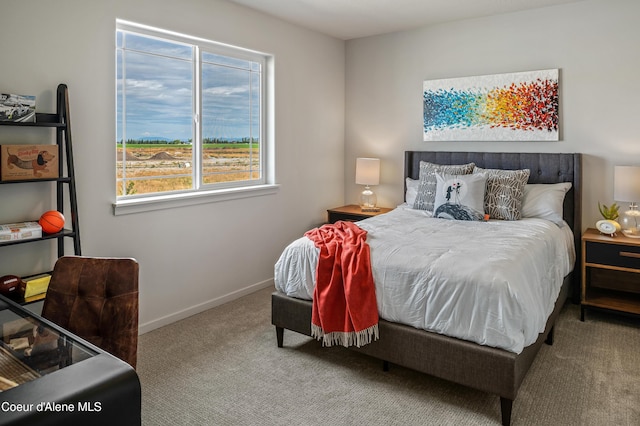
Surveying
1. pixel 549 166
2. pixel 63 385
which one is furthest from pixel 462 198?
pixel 63 385

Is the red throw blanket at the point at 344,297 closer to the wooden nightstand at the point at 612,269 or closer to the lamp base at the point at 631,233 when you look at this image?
the wooden nightstand at the point at 612,269

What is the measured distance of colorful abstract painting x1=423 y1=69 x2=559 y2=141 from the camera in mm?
4132

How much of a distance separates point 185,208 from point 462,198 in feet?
7.37

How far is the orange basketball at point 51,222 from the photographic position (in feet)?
8.55

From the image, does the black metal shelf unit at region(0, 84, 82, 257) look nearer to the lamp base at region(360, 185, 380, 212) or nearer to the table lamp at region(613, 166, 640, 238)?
the lamp base at region(360, 185, 380, 212)

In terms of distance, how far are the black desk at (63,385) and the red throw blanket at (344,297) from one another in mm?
1577

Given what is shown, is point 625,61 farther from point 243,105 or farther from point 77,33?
point 77,33

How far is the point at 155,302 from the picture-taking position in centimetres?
348

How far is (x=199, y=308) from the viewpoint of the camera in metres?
3.83

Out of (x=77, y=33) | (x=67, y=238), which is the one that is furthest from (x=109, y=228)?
(x=77, y=33)

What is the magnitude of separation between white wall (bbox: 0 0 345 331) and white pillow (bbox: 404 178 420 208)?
39.2 inches

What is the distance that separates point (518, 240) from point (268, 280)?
7.90 feet

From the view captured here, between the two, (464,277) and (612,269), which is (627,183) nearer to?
(612,269)

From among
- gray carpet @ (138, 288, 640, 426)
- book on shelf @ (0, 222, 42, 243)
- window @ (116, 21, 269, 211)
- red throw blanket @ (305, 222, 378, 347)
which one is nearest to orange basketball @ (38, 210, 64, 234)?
book on shelf @ (0, 222, 42, 243)
